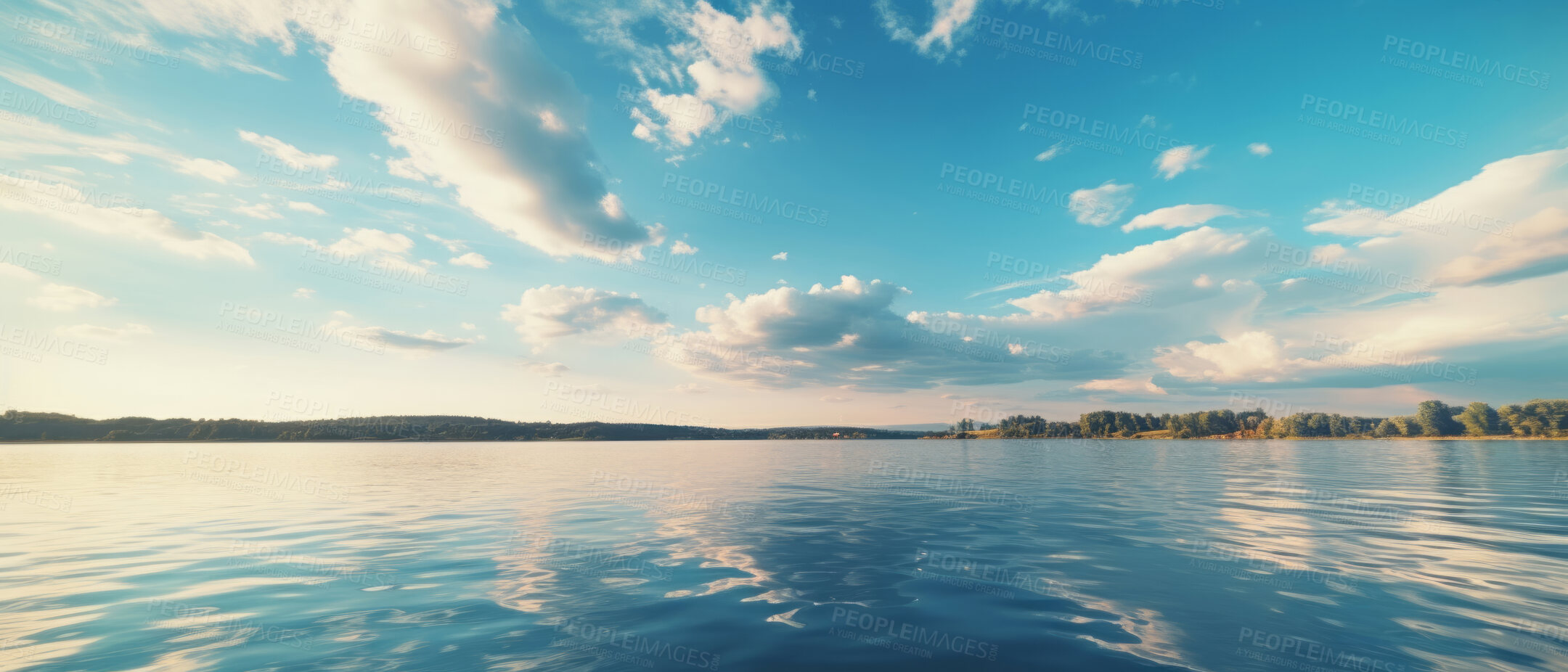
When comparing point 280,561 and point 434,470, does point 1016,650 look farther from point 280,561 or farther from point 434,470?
point 434,470

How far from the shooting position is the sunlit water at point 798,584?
388 inches

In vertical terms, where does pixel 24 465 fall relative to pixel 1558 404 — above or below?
below

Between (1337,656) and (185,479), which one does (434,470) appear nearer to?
(185,479)

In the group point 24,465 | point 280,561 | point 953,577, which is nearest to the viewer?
point 953,577

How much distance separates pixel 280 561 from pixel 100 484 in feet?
168

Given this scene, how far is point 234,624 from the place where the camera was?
11508 mm

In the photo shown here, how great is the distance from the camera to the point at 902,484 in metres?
40.7

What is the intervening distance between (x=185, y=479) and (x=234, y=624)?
58514 millimetres

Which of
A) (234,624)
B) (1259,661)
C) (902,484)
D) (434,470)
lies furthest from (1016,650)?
(434,470)

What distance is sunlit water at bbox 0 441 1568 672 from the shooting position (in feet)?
32.3

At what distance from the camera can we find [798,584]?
1423 cm

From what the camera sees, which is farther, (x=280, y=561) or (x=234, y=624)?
(x=280, y=561)

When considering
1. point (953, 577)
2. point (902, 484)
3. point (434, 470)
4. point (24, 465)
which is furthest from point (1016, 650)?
point (24, 465)

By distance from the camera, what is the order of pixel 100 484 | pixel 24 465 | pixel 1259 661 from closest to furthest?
pixel 1259 661 → pixel 100 484 → pixel 24 465
